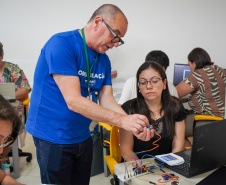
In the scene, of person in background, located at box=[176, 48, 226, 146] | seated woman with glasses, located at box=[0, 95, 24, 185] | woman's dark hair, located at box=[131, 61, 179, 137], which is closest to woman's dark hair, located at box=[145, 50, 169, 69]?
person in background, located at box=[176, 48, 226, 146]

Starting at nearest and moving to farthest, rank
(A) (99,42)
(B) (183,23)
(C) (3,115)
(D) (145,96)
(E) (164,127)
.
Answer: (C) (3,115)
(A) (99,42)
(E) (164,127)
(D) (145,96)
(B) (183,23)

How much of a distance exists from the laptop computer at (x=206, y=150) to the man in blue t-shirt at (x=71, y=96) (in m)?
0.22

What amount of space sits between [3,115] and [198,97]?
2.27 metres

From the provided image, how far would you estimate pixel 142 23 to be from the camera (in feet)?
11.8

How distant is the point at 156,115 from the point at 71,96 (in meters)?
0.82

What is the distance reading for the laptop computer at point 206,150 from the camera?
103 cm

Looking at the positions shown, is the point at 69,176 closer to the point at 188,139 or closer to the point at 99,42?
the point at 99,42

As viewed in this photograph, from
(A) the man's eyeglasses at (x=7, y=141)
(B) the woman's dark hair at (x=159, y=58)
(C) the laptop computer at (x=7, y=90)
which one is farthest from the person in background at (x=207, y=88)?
(A) the man's eyeglasses at (x=7, y=141)

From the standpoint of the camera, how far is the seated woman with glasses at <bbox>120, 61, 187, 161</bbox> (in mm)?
1582

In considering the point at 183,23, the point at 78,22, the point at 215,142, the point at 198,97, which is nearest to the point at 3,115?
the point at 215,142

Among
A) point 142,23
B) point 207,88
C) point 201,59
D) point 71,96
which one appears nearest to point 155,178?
point 71,96

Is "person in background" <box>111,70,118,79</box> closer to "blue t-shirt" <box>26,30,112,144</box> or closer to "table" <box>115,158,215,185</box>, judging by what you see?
"blue t-shirt" <box>26,30,112,144</box>

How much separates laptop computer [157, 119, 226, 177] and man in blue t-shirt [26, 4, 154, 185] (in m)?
0.22

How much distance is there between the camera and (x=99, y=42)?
1215 mm
